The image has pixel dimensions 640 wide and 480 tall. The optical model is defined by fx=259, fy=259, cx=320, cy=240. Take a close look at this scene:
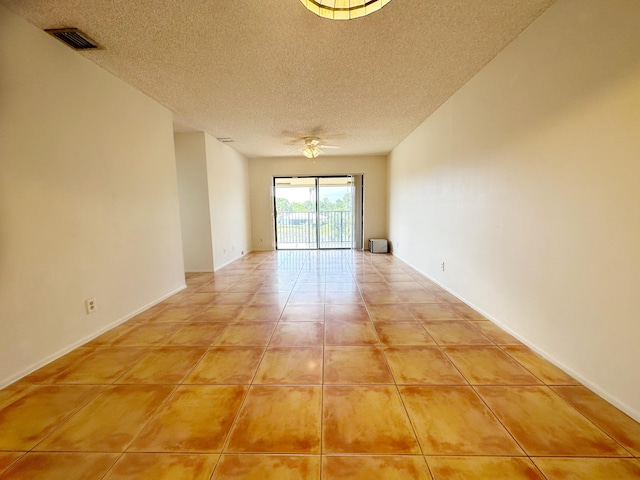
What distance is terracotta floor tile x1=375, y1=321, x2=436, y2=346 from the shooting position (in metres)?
2.01

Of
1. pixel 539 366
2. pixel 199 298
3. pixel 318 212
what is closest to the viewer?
pixel 539 366

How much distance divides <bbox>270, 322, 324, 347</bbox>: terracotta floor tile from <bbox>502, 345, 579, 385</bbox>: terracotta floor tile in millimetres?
1383

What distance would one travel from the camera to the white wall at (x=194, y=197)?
13.9 ft

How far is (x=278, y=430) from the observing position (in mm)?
1227

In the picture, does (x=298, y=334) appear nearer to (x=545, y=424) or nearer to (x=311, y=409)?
(x=311, y=409)

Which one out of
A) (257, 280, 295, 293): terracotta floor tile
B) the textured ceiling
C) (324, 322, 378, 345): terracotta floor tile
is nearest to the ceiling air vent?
the textured ceiling

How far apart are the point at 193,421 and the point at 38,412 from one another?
855 millimetres

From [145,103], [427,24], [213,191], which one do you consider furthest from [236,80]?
[213,191]

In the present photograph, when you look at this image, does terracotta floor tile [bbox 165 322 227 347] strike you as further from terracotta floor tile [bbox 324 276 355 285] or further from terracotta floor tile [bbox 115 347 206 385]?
terracotta floor tile [bbox 324 276 355 285]

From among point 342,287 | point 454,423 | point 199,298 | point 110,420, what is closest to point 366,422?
point 454,423

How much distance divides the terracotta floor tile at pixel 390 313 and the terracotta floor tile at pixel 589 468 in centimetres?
137

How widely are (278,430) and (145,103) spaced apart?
336 cm

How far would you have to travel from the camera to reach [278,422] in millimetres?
1272

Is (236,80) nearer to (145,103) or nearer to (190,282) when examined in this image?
(145,103)
